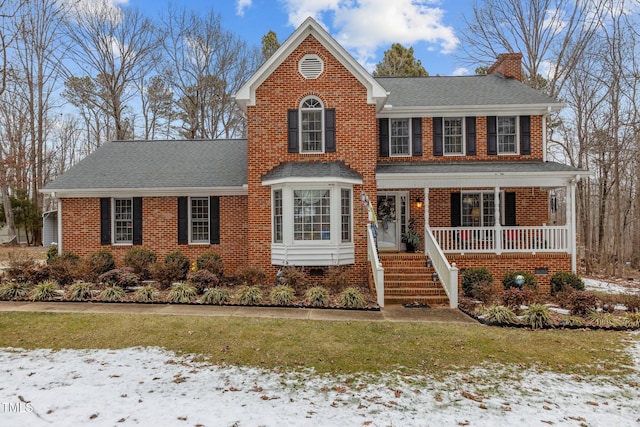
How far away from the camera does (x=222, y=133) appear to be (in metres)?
32.0

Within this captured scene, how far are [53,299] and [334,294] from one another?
747 cm

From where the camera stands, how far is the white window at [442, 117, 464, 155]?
1533 centimetres

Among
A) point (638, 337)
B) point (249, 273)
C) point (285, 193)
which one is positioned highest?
point (285, 193)

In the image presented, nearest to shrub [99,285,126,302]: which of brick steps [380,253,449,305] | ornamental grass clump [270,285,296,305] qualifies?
ornamental grass clump [270,285,296,305]

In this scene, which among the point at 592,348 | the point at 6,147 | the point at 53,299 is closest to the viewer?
the point at 592,348

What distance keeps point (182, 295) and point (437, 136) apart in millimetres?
10653

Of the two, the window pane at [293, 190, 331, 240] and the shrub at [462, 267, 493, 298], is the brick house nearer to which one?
the window pane at [293, 190, 331, 240]

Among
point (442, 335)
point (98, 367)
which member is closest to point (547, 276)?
point (442, 335)

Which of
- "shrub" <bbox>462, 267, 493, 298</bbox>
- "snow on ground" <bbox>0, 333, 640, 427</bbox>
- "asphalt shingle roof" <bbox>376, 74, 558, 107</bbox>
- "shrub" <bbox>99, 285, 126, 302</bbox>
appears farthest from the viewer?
"asphalt shingle roof" <bbox>376, 74, 558, 107</bbox>

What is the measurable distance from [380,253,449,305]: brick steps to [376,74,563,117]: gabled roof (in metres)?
5.43

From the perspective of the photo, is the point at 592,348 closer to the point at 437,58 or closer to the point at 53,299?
the point at 53,299

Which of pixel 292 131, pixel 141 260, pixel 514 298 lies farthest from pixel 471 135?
pixel 141 260

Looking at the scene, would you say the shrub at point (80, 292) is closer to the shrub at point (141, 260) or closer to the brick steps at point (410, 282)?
the shrub at point (141, 260)

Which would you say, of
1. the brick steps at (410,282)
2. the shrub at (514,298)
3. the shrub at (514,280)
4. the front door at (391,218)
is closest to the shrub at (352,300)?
the brick steps at (410,282)
